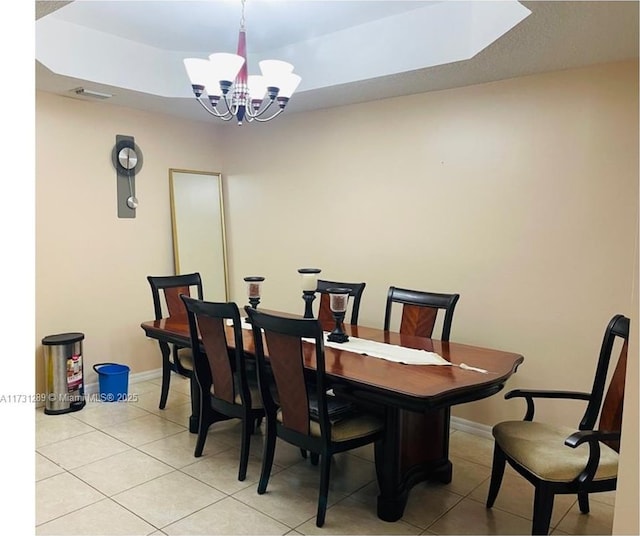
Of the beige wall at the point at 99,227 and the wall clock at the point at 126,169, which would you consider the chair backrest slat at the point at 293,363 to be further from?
the wall clock at the point at 126,169

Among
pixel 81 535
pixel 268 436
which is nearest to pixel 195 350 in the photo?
pixel 268 436

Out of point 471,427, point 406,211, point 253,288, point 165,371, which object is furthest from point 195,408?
point 406,211

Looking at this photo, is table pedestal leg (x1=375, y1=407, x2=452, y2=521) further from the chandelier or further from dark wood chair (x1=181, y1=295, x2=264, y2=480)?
the chandelier

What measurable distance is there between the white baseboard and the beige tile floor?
0.21ft

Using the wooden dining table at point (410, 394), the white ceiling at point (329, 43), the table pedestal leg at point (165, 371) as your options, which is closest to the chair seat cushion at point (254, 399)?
the wooden dining table at point (410, 394)

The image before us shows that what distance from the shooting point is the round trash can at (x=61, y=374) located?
12.6 ft

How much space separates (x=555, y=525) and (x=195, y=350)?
7.09 ft

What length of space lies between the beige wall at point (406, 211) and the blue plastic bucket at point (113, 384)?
0.25 metres

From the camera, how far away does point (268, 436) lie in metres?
2.75

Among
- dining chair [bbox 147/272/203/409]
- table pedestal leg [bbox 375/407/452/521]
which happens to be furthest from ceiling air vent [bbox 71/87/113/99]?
table pedestal leg [bbox 375/407/452/521]

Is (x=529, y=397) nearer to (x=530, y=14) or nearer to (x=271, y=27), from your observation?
(x=530, y=14)

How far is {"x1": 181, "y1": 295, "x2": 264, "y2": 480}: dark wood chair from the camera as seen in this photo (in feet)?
9.41

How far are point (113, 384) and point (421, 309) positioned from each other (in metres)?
2.57

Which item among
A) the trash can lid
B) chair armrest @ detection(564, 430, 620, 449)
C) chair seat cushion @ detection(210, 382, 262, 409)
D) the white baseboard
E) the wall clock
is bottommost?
the white baseboard
